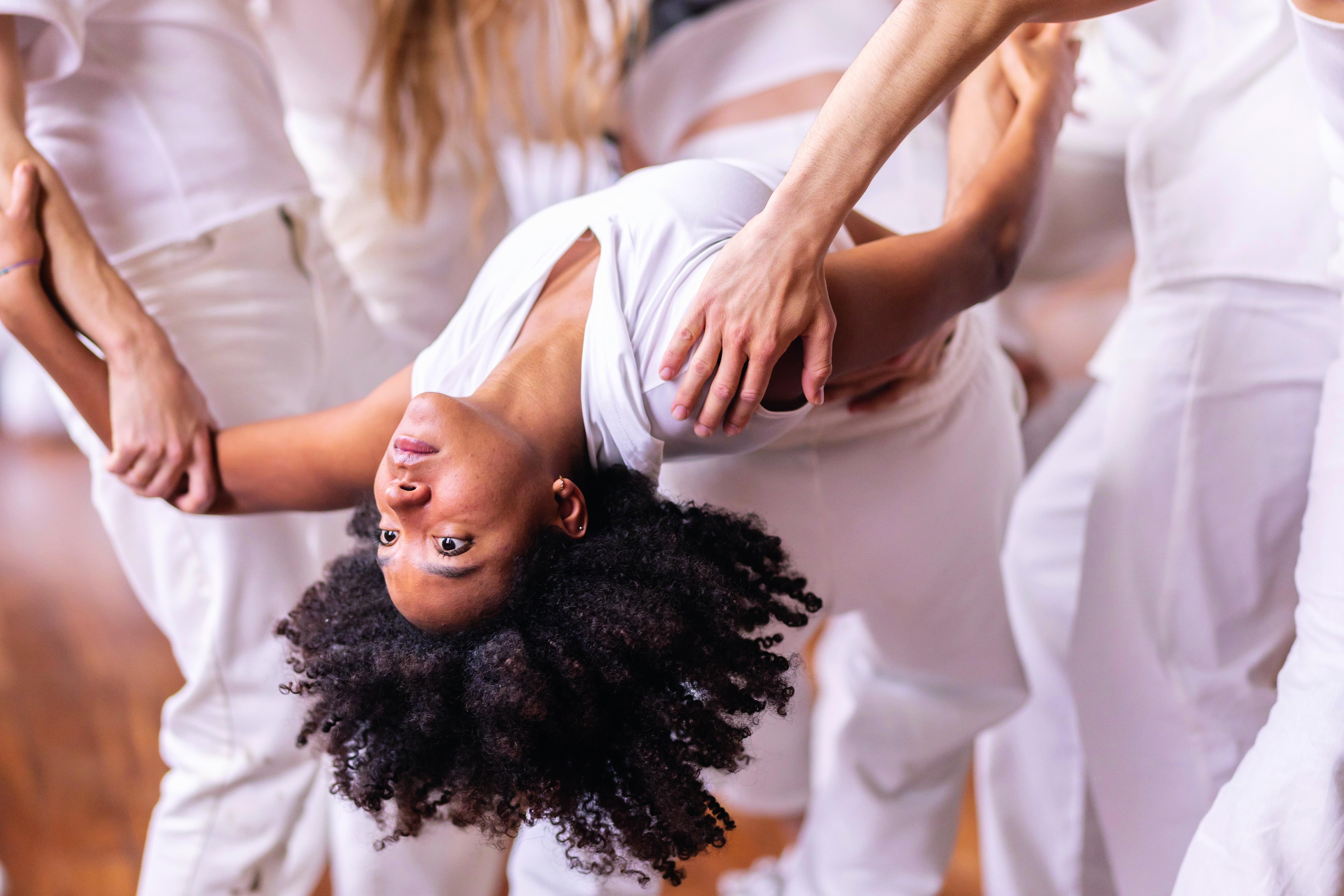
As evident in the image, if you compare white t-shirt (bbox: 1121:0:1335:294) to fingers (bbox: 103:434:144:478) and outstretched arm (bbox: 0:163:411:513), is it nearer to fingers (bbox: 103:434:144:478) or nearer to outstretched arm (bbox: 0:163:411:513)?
outstretched arm (bbox: 0:163:411:513)

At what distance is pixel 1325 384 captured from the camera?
1.21 m

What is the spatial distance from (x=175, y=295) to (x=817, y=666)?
51.1 inches

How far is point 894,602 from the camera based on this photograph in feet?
4.44

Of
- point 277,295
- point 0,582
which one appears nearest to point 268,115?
point 277,295

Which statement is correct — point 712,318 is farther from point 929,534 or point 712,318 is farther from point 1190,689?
point 1190,689

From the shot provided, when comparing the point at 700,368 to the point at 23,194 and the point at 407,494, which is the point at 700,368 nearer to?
the point at 407,494

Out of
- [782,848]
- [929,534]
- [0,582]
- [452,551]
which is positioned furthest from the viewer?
[0,582]

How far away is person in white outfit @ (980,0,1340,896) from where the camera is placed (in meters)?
1.32

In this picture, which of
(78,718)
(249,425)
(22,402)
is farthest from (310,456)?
(22,402)

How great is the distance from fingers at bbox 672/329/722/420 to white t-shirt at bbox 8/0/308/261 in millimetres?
752

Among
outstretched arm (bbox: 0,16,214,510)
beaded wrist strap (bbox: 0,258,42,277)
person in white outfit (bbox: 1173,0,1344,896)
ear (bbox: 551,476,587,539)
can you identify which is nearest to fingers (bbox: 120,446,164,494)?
outstretched arm (bbox: 0,16,214,510)

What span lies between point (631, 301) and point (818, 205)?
0.20 metres

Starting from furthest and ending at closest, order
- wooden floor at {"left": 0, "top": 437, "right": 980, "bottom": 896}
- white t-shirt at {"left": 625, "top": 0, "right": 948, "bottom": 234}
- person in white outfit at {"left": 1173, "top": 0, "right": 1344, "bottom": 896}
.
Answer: wooden floor at {"left": 0, "top": 437, "right": 980, "bottom": 896} < white t-shirt at {"left": 625, "top": 0, "right": 948, "bottom": 234} < person in white outfit at {"left": 1173, "top": 0, "right": 1344, "bottom": 896}

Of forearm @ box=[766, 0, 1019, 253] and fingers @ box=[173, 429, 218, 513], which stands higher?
forearm @ box=[766, 0, 1019, 253]
